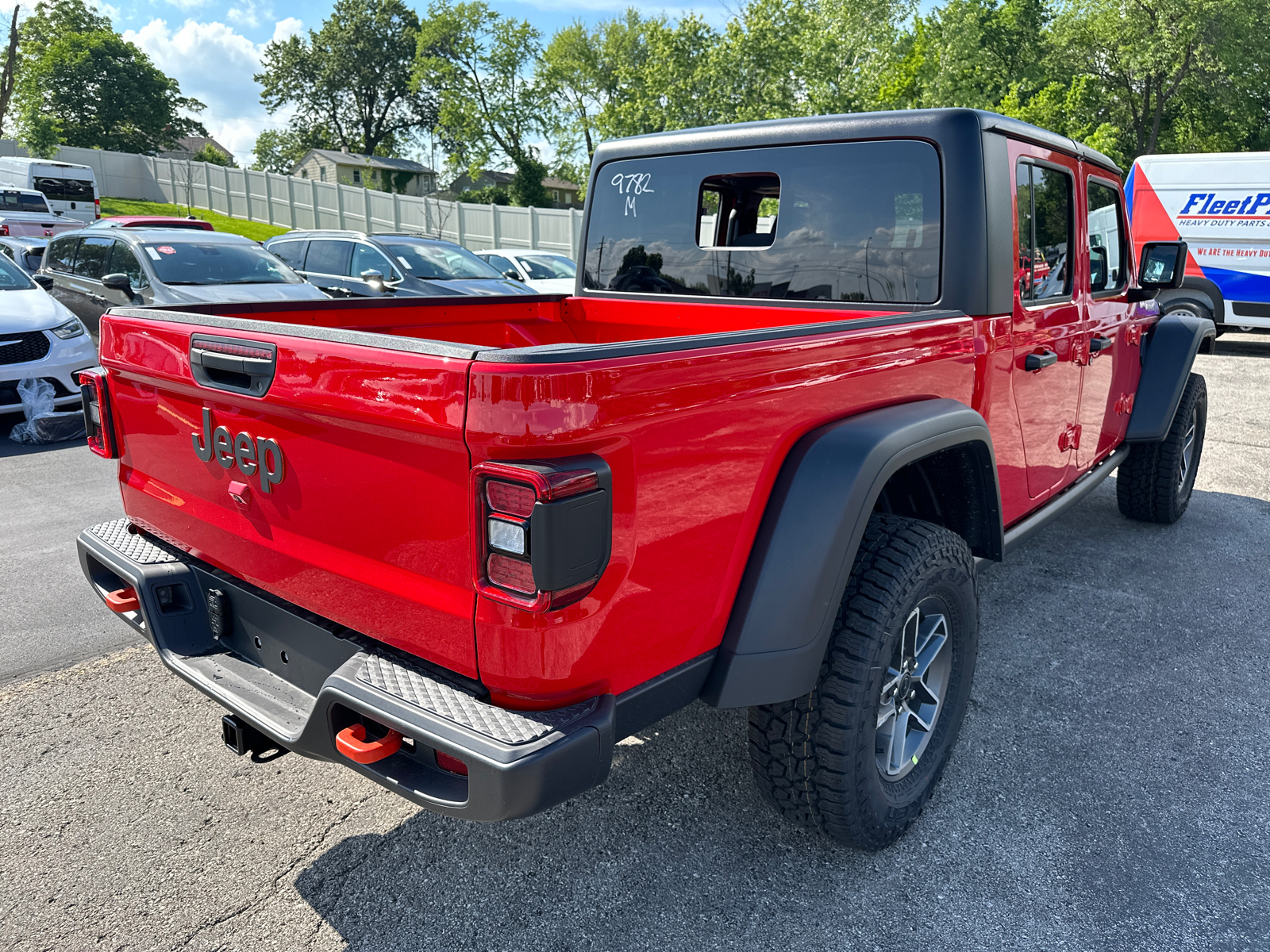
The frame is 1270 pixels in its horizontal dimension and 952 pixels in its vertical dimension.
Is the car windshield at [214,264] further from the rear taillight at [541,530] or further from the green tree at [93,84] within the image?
the green tree at [93,84]

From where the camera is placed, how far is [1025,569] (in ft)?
15.5

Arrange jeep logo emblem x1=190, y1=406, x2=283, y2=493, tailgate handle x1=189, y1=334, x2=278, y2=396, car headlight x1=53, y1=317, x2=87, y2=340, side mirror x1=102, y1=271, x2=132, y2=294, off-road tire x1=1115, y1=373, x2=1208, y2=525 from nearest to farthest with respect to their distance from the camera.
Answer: tailgate handle x1=189, y1=334, x2=278, y2=396, jeep logo emblem x1=190, y1=406, x2=283, y2=493, off-road tire x1=1115, y1=373, x2=1208, y2=525, car headlight x1=53, y1=317, x2=87, y2=340, side mirror x1=102, y1=271, x2=132, y2=294

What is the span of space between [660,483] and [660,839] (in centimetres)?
129

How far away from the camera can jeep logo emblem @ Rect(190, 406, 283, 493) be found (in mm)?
2041

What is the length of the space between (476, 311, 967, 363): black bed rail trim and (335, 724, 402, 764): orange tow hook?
2.67 feet

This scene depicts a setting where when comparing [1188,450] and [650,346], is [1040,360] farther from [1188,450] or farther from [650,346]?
[1188,450]

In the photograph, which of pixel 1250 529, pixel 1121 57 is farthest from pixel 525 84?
pixel 1250 529

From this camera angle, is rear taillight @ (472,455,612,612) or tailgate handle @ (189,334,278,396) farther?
tailgate handle @ (189,334,278,396)

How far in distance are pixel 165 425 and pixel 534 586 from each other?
140 centimetres

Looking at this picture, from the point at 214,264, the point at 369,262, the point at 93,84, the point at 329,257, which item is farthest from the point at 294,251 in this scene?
the point at 93,84

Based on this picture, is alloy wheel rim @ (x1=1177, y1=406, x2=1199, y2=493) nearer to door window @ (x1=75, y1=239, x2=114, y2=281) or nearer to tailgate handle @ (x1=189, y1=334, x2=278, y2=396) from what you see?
tailgate handle @ (x1=189, y1=334, x2=278, y2=396)

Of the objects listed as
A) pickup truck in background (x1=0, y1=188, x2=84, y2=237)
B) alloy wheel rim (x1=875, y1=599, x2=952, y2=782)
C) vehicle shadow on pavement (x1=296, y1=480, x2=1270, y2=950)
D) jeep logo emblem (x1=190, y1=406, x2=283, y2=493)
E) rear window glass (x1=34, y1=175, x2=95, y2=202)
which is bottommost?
vehicle shadow on pavement (x1=296, y1=480, x2=1270, y2=950)

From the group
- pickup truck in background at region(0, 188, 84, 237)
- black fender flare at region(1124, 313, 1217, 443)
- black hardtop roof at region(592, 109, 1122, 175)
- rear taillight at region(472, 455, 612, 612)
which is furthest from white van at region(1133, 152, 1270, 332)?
pickup truck in background at region(0, 188, 84, 237)

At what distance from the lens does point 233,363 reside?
2008 millimetres
